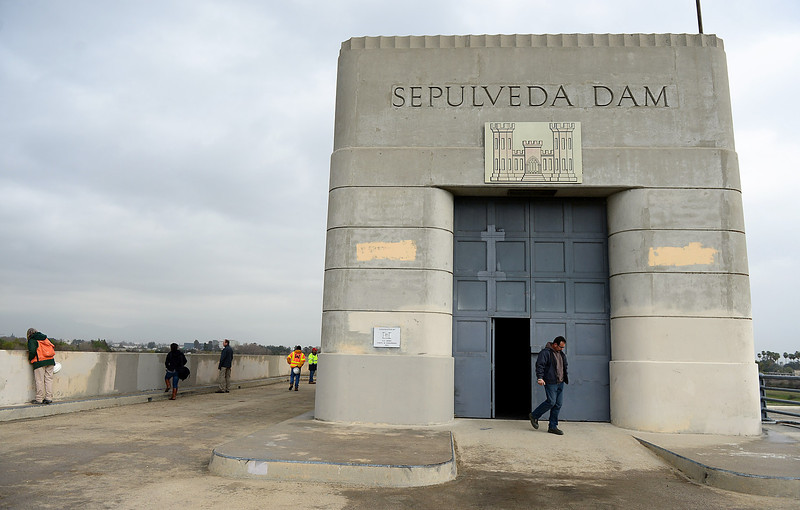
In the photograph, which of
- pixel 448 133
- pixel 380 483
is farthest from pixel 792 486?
pixel 448 133

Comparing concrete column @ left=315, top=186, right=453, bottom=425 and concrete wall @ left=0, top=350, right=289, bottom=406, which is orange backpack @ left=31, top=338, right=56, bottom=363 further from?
concrete column @ left=315, top=186, right=453, bottom=425

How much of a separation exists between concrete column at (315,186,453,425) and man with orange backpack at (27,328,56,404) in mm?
6719

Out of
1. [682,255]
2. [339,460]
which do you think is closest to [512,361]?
[682,255]

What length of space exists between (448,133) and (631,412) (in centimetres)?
652

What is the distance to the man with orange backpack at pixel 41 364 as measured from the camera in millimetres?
13195

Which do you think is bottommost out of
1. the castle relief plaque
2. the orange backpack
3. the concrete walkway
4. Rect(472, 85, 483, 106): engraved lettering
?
the concrete walkway

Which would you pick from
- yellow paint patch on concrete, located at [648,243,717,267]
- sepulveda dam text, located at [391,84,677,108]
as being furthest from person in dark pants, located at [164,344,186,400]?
yellow paint patch on concrete, located at [648,243,717,267]

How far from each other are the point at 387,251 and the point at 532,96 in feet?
14.5

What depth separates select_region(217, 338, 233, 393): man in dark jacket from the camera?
2011 centimetres

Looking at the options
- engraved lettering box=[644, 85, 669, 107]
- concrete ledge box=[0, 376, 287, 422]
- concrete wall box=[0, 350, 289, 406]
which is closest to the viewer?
engraved lettering box=[644, 85, 669, 107]

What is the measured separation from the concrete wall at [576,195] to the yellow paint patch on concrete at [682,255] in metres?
0.03

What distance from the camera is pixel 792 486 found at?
709 cm

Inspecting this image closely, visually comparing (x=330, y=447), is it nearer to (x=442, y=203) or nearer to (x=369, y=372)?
(x=369, y=372)

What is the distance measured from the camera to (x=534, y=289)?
→ 12.2 meters
